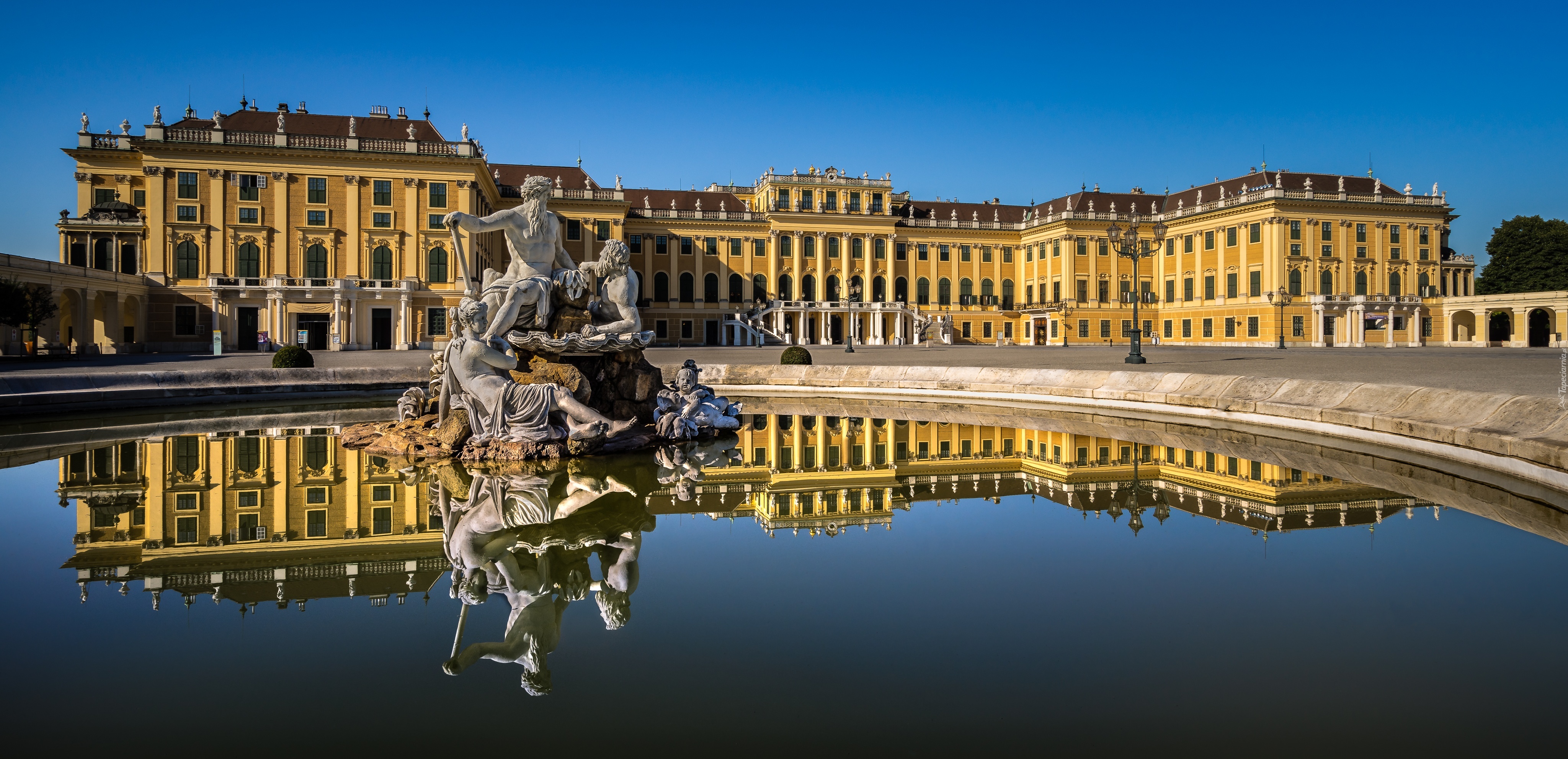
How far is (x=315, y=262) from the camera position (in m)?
40.1

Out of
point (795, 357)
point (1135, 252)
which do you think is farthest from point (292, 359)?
point (1135, 252)

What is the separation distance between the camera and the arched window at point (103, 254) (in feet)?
127

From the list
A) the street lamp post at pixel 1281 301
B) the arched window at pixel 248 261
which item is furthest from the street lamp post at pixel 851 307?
Result: the arched window at pixel 248 261

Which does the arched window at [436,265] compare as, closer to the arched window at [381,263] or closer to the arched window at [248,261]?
the arched window at [381,263]

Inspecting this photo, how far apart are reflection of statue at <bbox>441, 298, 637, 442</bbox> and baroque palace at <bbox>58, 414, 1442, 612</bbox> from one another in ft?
2.54

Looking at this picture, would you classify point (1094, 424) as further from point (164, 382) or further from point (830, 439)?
point (164, 382)

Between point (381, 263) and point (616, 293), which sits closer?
point (616, 293)

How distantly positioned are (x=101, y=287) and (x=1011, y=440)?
37141 mm

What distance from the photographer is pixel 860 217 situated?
5906cm

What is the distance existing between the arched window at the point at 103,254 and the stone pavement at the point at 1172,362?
9187 mm

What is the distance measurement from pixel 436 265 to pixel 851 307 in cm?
2519

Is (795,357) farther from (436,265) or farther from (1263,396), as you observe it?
(436,265)

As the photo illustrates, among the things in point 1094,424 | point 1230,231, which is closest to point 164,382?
point 1094,424

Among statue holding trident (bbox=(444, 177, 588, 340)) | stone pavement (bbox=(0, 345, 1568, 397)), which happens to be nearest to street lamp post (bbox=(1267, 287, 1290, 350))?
stone pavement (bbox=(0, 345, 1568, 397))
